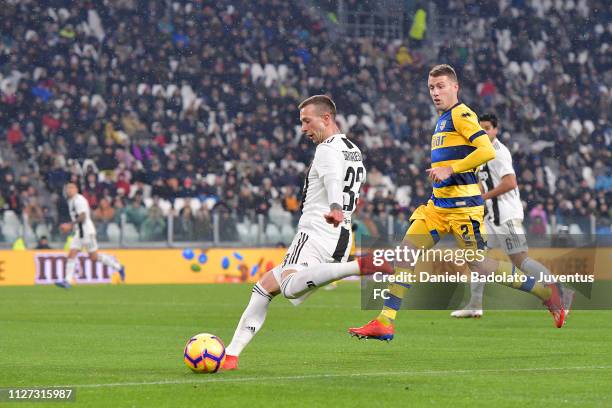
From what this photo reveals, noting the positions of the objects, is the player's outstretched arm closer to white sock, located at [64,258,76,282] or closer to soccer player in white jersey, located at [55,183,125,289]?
soccer player in white jersey, located at [55,183,125,289]

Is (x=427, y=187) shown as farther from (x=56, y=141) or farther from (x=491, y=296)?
(x=491, y=296)

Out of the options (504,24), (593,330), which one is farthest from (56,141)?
(593,330)

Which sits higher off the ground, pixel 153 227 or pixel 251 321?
pixel 153 227

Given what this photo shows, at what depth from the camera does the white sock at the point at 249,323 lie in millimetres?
8930

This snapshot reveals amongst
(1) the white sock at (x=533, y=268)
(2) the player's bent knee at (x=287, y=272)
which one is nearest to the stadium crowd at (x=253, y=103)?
(1) the white sock at (x=533, y=268)

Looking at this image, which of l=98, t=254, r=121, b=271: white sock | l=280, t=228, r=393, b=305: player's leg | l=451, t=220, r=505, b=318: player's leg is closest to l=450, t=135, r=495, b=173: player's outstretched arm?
l=280, t=228, r=393, b=305: player's leg

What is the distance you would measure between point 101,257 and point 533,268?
14600 millimetres

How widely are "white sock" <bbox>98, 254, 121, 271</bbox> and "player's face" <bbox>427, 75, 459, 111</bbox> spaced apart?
16186 millimetres

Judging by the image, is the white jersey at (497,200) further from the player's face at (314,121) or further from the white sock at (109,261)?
the white sock at (109,261)

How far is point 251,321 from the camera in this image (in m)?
8.95

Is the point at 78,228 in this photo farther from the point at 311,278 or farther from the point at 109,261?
the point at 311,278

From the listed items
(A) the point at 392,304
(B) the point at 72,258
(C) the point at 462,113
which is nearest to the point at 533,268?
(C) the point at 462,113

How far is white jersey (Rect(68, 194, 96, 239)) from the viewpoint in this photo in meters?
24.9

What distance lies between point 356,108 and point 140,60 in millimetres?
6510
